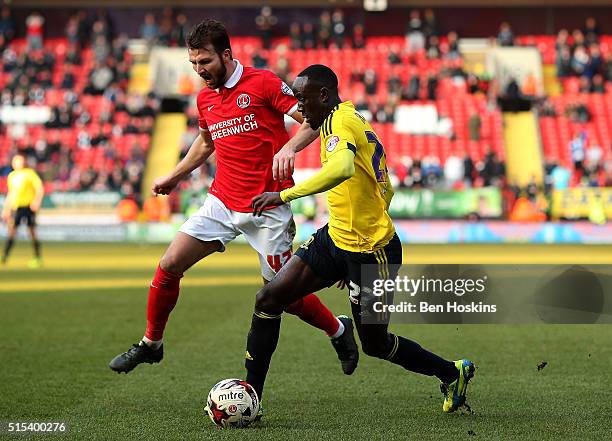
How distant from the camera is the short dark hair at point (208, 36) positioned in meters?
7.16

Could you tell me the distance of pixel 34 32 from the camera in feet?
145

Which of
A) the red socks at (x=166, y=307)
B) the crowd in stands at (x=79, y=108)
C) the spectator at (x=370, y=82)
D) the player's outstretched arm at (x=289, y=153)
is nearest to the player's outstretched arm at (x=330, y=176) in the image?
the player's outstretched arm at (x=289, y=153)

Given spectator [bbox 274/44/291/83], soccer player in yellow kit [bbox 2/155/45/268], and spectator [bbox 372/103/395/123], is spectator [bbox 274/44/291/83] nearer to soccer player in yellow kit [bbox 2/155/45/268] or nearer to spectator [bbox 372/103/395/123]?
spectator [bbox 372/103/395/123]

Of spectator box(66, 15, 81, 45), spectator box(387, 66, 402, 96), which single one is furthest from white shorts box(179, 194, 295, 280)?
spectator box(66, 15, 81, 45)

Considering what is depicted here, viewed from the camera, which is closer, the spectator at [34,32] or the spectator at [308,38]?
the spectator at [308,38]

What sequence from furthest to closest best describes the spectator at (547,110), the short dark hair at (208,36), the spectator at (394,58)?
the spectator at (394,58), the spectator at (547,110), the short dark hair at (208,36)

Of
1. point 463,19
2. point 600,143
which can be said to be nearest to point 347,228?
point 600,143

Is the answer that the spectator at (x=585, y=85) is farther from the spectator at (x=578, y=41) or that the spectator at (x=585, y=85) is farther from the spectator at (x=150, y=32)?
the spectator at (x=150, y=32)

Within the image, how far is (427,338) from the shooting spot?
11008 mm

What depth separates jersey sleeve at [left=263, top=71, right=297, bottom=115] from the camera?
7328 millimetres

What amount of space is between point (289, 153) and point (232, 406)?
1.46m

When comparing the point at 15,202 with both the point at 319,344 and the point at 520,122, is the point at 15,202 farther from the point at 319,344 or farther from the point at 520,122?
the point at 520,122

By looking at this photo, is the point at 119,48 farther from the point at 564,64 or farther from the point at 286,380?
the point at 286,380

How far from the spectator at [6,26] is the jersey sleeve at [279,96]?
38.4 meters
